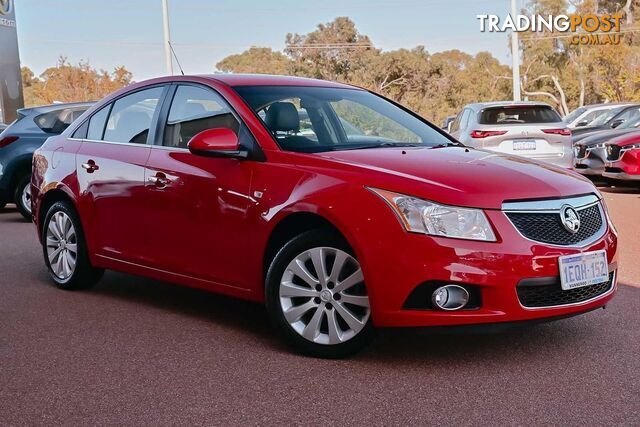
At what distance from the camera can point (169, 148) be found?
5.82m

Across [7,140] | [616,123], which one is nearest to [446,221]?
[7,140]

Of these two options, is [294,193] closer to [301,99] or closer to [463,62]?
[301,99]

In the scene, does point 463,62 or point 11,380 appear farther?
point 463,62

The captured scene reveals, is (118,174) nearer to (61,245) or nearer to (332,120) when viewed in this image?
(61,245)

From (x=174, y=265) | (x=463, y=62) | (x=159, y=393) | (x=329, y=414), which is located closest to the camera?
(x=329, y=414)

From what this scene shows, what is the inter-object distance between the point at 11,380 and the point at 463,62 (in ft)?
292

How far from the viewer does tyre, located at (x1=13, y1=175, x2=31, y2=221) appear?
1231 centimetres

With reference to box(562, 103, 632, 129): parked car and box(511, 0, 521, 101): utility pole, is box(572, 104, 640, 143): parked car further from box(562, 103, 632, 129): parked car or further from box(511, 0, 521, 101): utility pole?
box(511, 0, 521, 101): utility pole

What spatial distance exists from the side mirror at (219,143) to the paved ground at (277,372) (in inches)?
44.0

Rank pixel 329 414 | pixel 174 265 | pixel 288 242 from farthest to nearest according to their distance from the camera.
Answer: pixel 174 265
pixel 288 242
pixel 329 414

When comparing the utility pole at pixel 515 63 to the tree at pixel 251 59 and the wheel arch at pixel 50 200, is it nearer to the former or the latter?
the wheel arch at pixel 50 200

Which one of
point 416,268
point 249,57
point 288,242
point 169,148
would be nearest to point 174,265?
point 169,148

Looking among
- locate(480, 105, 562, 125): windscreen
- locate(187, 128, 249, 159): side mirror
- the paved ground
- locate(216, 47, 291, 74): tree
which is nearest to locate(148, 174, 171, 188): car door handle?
locate(187, 128, 249, 159): side mirror

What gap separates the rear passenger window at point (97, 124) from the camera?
21.9ft
